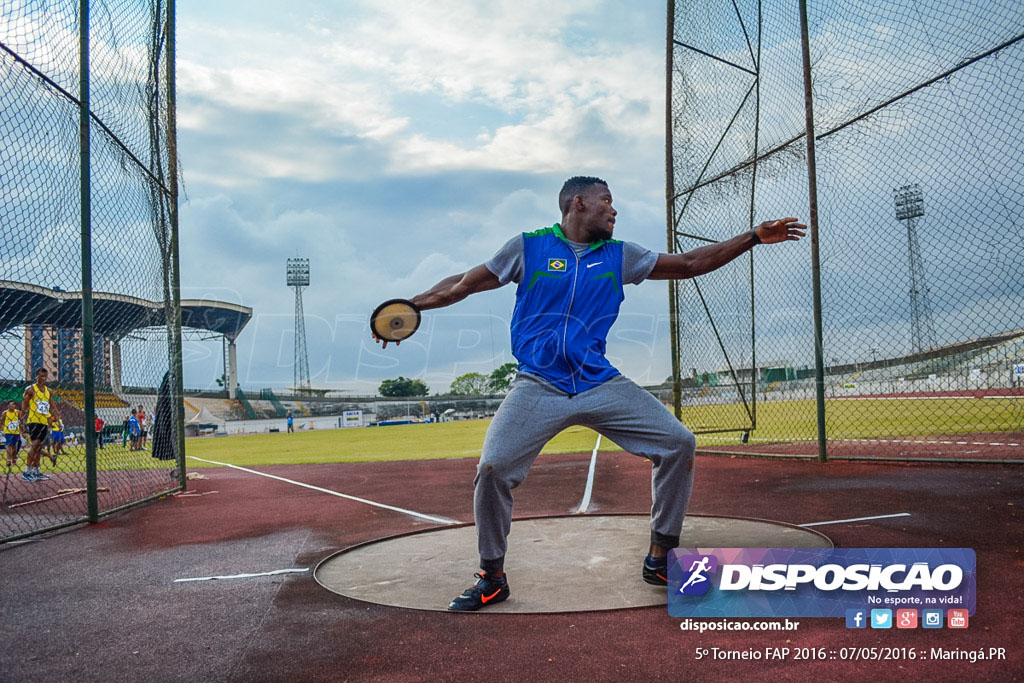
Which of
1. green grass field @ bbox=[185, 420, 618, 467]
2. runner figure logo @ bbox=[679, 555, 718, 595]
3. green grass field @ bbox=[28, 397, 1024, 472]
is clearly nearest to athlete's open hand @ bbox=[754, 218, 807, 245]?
runner figure logo @ bbox=[679, 555, 718, 595]

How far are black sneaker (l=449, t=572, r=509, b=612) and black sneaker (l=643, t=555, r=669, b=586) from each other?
0.75 meters

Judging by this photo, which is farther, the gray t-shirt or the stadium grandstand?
the stadium grandstand

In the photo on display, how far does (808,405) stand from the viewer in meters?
16.9

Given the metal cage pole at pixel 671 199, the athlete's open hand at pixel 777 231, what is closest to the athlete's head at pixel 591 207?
the athlete's open hand at pixel 777 231

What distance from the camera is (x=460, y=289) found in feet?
13.5

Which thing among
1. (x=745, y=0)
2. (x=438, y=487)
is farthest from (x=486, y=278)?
(x=745, y=0)

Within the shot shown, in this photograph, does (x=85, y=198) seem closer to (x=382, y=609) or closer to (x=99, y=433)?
(x=382, y=609)

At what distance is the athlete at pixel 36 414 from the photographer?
454 inches

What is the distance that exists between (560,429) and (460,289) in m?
0.96

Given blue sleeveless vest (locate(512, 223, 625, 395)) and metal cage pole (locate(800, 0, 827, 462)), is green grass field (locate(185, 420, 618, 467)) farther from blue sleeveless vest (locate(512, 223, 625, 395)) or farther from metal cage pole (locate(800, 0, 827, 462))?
blue sleeveless vest (locate(512, 223, 625, 395))

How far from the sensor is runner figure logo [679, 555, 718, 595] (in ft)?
11.9

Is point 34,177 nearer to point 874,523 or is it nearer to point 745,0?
point 874,523

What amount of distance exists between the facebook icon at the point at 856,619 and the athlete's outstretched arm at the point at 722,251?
71.1 inches

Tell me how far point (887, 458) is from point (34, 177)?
9.15 meters
